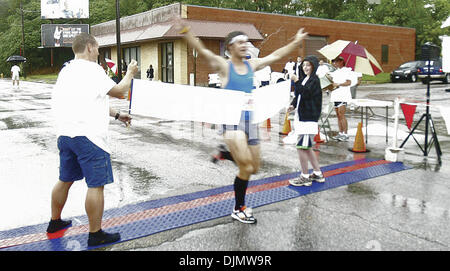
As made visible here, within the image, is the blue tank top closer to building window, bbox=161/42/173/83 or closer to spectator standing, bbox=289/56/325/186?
spectator standing, bbox=289/56/325/186

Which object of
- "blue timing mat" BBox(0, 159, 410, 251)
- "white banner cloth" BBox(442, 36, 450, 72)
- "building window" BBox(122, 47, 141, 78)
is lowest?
"blue timing mat" BBox(0, 159, 410, 251)

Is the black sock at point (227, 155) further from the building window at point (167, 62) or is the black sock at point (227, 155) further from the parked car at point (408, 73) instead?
the parked car at point (408, 73)

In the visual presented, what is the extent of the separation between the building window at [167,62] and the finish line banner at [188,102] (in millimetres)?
28212

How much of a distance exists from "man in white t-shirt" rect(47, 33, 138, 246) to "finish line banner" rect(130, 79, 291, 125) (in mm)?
372

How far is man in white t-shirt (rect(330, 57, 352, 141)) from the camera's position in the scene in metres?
8.83

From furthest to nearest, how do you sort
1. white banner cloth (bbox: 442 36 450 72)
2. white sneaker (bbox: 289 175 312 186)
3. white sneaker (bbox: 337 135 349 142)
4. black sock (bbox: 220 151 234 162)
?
white sneaker (bbox: 337 135 349 142), white banner cloth (bbox: 442 36 450 72), white sneaker (bbox: 289 175 312 186), black sock (bbox: 220 151 234 162)

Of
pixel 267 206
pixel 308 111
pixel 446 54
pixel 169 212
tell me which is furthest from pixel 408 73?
pixel 169 212

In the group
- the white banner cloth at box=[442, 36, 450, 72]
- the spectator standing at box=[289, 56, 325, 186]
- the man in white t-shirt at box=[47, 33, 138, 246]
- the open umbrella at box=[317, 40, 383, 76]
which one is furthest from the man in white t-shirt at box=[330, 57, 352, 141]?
the man in white t-shirt at box=[47, 33, 138, 246]

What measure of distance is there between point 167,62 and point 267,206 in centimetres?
2872

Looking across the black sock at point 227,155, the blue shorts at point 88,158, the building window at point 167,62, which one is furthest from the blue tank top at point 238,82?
the building window at point 167,62

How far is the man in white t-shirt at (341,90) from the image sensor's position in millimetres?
8828

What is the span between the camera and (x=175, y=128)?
11453 millimetres

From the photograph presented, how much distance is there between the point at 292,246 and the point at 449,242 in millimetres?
1567
